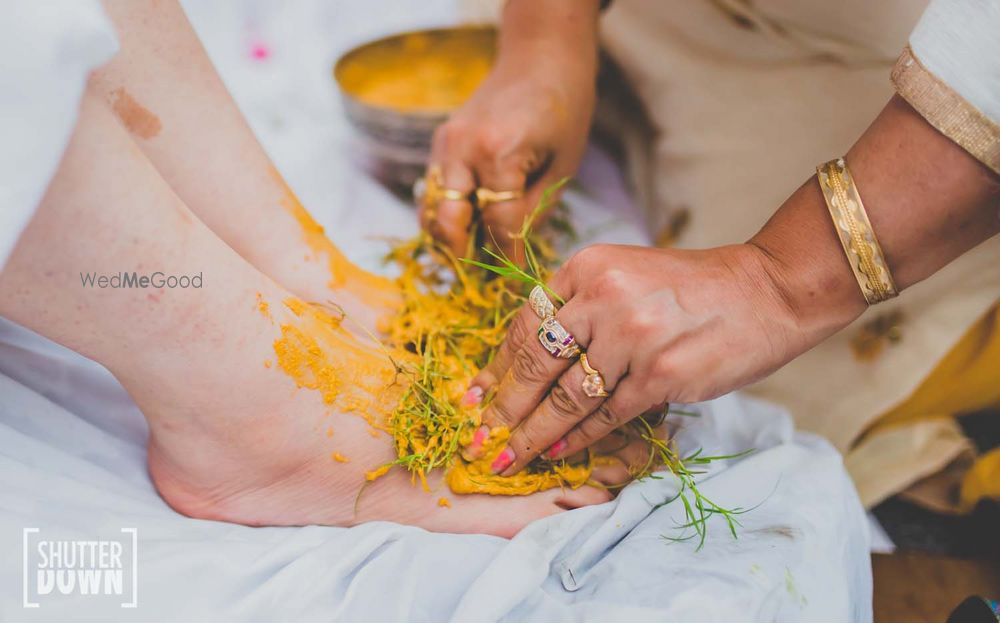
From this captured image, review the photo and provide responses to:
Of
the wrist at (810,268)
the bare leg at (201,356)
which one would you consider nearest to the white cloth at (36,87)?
the bare leg at (201,356)

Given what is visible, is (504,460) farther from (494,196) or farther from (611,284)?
(494,196)

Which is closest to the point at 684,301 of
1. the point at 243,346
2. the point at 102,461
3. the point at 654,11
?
the point at 243,346

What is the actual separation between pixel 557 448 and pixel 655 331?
229 mm

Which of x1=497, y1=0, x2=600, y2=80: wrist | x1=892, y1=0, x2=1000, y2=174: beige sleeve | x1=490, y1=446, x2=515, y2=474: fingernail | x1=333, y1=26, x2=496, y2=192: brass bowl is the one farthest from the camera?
x1=333, y1=26, x2=496, y2=192: brass bowl

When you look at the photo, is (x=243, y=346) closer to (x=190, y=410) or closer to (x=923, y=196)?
(x=190, y=410)

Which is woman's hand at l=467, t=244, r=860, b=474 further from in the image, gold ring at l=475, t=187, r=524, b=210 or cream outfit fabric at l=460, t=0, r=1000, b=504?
cream outfit fabric at l=460, t=0, r=1000, b=504

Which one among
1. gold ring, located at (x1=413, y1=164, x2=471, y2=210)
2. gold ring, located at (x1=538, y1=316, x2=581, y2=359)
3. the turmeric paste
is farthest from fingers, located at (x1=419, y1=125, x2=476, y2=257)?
gold ring, located at (x1=538, y1=316, x2=581, y2=359)

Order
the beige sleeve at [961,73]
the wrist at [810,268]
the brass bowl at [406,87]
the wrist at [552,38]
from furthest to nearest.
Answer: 1. the brass bowl at [406,87]
2. the wrist at [552,38]
3. the wrist at [810,268]
4. the beige sleeve at [961,73]

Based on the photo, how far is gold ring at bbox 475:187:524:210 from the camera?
3.86ft

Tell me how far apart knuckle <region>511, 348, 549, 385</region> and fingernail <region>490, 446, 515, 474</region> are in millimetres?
101

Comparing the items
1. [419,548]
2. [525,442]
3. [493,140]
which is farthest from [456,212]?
[419,548]

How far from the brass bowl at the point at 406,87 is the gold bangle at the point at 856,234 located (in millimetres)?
826

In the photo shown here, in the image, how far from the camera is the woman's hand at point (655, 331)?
2.66ft

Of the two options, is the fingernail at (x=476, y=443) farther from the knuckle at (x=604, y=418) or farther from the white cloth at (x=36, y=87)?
the white cloth at (x=36, y=87)
